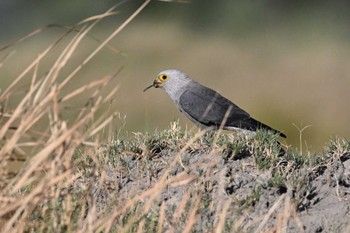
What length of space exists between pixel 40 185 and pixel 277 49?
61.3 ft

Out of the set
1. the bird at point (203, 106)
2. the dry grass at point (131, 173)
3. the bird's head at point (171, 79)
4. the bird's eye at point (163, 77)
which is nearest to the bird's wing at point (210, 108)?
the bird at point (203, 106)

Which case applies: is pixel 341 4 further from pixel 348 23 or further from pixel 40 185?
pixel 40 185

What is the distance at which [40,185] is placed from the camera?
5547mm

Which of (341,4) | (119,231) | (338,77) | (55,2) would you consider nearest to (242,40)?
(338,77)

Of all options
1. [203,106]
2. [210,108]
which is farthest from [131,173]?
[203,106]

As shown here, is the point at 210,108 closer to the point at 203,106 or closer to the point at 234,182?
the point at 203,106

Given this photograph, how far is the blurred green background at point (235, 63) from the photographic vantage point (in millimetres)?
16594

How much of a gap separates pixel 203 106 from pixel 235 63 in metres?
9.48

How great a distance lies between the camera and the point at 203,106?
11055mm

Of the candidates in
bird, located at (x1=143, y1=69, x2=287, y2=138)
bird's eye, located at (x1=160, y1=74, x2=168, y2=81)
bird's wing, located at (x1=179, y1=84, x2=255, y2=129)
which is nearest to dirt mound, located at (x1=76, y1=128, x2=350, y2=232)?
bird, located at (x1=143, y1=69, x2=287, y2=138)

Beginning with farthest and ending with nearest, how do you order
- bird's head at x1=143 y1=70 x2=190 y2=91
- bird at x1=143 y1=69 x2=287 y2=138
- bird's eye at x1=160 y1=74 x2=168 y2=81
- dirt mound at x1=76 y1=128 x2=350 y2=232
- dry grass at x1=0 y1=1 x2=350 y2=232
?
bird's eye at x1=160 y1=74 x2=168 y2=81
bird's head at x1=143 y1=70 x2=190 y2=91
bird at x1=143 y1=69 x2=287 y2=138
dirt mound at x1=76 y1=128 x2=350 y2=232
dry grass at x1=0 y1=1 x2=350 y2=232

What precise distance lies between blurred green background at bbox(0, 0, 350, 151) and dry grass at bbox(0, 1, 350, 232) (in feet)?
11.6

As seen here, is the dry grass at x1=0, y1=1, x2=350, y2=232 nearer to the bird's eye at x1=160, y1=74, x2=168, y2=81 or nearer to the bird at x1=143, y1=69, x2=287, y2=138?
the bird at x1=143, y1=69, x2=287, y2=138

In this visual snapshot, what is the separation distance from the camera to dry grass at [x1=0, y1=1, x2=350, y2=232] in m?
5.70
